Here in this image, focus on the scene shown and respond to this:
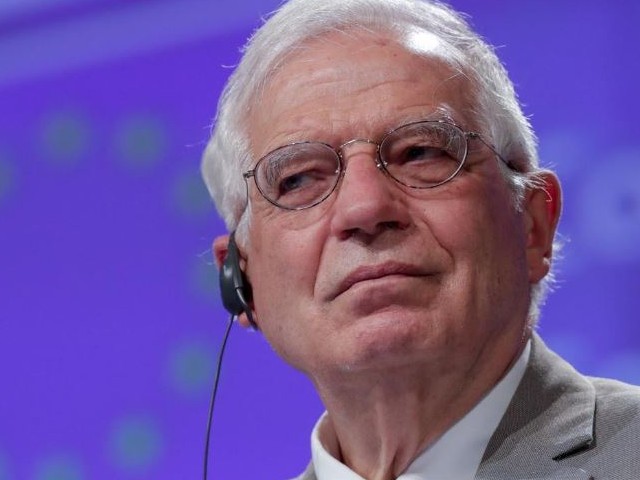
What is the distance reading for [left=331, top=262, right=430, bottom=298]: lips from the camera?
82.0 inches

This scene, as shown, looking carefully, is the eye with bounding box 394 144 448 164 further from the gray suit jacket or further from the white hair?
the gray suit jacket

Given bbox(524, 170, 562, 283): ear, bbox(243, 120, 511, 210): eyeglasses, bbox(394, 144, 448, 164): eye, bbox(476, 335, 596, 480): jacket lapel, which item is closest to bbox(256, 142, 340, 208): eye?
bbox(243, 120, 511, 210): eyeglasses

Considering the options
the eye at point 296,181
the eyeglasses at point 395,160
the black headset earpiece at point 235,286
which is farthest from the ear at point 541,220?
the black headset earpiece at point 235,286

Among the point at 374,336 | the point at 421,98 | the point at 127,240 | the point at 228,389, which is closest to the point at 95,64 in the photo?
the point at 127,240

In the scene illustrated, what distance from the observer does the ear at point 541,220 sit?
2.34 metres

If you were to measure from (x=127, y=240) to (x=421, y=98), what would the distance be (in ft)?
4.56

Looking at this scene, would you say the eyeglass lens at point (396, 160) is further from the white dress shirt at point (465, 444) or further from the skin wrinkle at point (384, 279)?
the white dress shirt at point (465, 444)

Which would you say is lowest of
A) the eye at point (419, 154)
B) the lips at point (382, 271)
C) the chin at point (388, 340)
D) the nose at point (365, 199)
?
the chin at point (388, 340)

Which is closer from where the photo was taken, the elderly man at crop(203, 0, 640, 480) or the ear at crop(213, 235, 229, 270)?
the elderly man at crop(203, 0, 640, 480)

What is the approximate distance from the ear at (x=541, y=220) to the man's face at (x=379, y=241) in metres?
0.04

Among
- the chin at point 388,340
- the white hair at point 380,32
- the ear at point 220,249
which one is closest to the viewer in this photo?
the chin at point 388,340

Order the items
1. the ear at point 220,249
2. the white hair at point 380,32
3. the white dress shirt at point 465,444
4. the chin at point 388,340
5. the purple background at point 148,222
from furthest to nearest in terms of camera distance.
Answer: the purple background at point 148,222 < the ear at point 220,249 < the white hair at point 380,32 < the white dress shirt at point 465,444 < the chin at point 388,340

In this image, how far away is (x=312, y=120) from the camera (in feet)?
7.35

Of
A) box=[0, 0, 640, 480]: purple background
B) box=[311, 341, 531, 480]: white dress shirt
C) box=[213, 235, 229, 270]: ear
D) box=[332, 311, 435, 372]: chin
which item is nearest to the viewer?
box=[332, 311, 435, 372]: chin
